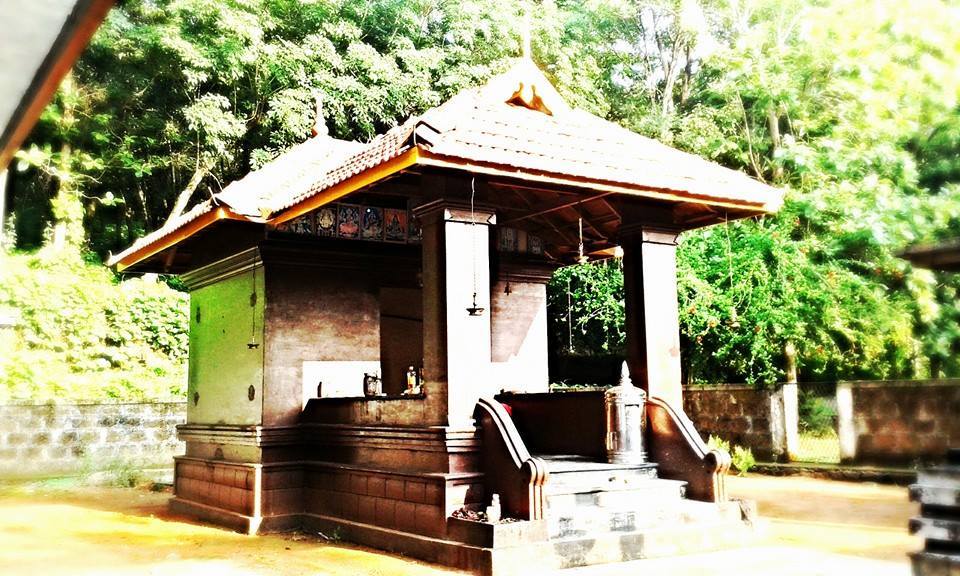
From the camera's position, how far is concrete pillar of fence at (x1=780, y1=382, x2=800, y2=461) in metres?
14.7

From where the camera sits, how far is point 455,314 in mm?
8172

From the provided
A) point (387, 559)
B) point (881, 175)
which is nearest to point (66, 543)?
point (387, 559)

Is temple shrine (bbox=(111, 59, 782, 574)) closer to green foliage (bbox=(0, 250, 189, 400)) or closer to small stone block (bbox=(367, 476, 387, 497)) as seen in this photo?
small stone block (bbox=(367, 476, 387, 497))

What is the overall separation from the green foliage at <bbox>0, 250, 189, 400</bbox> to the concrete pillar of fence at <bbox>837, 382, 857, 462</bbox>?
1410 centimetres

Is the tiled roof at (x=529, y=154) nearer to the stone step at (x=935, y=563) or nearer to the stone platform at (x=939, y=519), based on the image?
the stone platform at (x=939, y=519)

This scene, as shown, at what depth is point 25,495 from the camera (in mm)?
13992

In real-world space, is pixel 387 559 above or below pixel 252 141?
below

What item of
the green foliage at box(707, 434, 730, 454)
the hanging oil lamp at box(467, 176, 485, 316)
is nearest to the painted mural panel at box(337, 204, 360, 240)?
the hanging oil lamp at box(467, 176, 485, 316)

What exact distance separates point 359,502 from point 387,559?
52.2 inches

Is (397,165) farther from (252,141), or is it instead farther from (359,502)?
(252,141)

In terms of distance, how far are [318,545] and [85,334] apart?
1193 centimetres

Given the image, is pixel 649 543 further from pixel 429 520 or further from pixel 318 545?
pixel 318 545

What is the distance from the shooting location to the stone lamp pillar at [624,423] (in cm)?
869

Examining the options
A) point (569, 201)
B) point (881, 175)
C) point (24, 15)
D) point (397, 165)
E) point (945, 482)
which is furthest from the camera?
point (881, 175)
